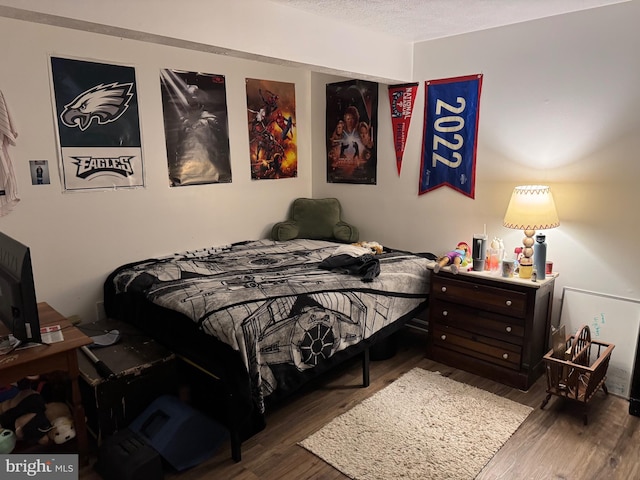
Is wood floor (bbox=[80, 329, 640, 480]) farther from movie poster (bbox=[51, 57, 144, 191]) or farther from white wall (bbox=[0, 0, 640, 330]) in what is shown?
movie poster (bbox=[51, 57, 144, 191])

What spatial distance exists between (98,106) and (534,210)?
286 cm

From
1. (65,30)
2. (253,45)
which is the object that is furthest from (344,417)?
(65,30)

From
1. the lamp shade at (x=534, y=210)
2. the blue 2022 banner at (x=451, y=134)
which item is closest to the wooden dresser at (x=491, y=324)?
the lamp shade at (x=534, y=210)

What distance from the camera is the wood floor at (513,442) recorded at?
2115 mm

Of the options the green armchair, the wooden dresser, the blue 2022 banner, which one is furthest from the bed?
the blue 2022 banner

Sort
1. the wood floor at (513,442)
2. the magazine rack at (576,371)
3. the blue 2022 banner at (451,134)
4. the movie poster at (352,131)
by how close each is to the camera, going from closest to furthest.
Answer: the wood floor at (513,442) → the magazine rack at (576,371) → the blue 2022 banner at (451,134) → the movie poster at (352,131)

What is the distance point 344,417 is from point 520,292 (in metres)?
1.32

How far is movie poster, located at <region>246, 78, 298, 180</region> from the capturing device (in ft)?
12.7

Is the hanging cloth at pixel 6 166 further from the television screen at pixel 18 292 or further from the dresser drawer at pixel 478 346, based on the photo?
the dresser drawer at pixel 478 346

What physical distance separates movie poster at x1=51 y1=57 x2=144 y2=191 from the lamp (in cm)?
256

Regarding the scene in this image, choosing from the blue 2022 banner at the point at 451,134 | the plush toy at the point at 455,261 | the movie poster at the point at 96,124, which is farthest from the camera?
the blue 2022 banner at the point at 451,134

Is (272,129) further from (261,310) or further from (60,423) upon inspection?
(60,423)

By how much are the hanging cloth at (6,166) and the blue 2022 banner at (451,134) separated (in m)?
2.81

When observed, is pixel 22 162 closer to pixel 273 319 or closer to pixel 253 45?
pixel 253 45
